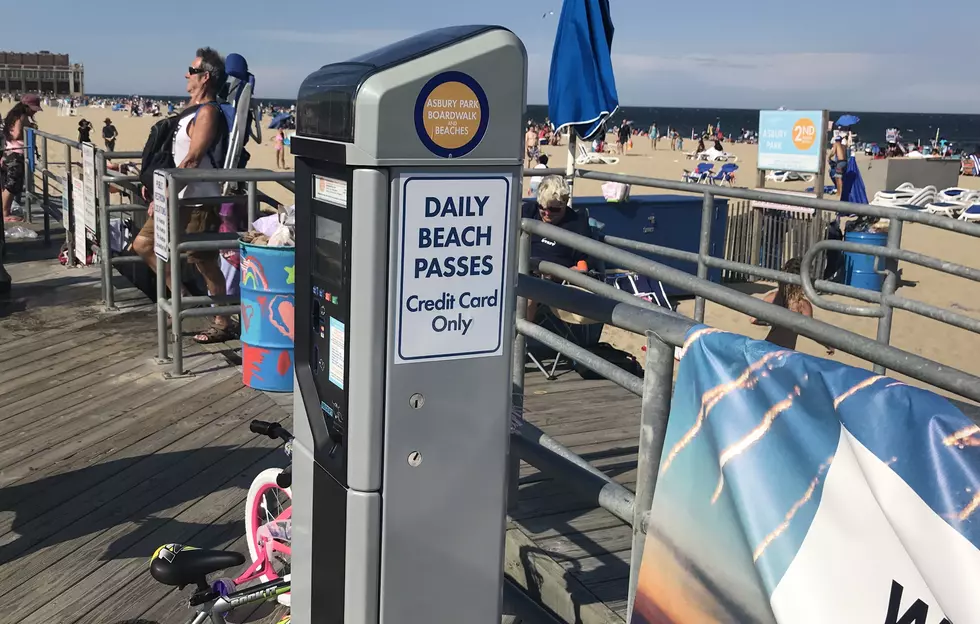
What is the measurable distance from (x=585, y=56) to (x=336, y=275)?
6518 millimetres

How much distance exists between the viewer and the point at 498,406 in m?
2.29

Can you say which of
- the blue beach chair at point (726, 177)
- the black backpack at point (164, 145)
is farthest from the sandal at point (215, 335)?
the blue beach chair at point (726, 177)

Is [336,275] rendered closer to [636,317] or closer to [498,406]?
[498,406]

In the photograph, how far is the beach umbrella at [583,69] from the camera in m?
8.16

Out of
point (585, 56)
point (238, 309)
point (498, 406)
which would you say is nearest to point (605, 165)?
point (585, 56)

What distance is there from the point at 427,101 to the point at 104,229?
17.4ft

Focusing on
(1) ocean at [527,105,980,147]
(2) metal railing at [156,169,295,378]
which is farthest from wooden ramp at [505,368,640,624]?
(1) ocean at [527,105,980,147]

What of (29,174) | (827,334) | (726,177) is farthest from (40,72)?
(827,334)

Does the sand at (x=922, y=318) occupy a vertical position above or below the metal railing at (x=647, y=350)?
below

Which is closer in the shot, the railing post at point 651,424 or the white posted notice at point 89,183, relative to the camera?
the railing post at point 651,424

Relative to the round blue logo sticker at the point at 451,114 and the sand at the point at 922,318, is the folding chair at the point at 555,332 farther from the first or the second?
the round blue logo sticker at the point at 451,114

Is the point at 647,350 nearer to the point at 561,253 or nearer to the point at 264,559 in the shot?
the point at 264,559

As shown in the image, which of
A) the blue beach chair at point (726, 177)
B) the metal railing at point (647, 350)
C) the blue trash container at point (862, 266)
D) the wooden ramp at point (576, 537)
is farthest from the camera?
the blue beach chair at point (726, 177)

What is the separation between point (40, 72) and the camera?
141 meters
